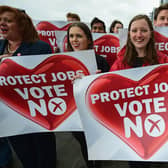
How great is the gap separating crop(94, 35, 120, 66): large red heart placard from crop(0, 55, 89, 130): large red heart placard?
3.80ft

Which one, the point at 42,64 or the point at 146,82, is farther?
the point at 42,64

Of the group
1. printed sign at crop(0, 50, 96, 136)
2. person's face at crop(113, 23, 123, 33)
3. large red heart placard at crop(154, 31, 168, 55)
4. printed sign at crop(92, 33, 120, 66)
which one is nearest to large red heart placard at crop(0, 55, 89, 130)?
printed sign at crop(0, 50, 96, 136)

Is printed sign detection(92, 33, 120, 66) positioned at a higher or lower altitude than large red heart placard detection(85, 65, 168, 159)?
higher

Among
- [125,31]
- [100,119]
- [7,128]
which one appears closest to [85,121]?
[100,119]

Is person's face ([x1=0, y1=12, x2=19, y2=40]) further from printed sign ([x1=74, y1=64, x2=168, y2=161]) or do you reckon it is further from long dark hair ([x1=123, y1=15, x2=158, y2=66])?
long dark hair ([x1=123, y1=15, x2=158, y2=66])

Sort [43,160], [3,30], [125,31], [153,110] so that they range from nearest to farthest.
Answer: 1. [153,110]
2. [3,30]
3. [43,160]
4. [125,31]

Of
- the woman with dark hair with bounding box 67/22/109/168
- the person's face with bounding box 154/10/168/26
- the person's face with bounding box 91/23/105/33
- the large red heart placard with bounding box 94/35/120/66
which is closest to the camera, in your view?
the woman with dark hair with bounding box 67/22/109/168

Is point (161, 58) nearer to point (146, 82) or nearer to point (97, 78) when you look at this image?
point (146, 82)

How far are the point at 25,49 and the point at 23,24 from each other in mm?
184

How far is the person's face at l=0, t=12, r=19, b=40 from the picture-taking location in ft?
4.54

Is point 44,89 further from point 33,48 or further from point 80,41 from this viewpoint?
point 80,41

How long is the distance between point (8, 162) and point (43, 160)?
61 cm

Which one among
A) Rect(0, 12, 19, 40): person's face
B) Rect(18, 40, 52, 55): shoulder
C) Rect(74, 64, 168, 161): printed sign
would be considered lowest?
Rect(74, 64, 168, 161): printed sign

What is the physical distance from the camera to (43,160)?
167cm
